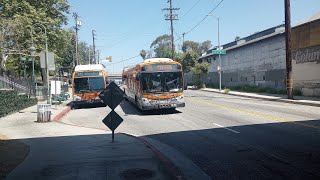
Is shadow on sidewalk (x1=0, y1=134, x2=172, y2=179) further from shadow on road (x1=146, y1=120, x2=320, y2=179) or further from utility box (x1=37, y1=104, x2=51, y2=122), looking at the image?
utility box (x1=37, y1=104, x2=51, y2=122)

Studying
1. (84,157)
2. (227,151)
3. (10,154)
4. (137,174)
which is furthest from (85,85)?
(137,174)

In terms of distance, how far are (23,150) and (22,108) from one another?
17.1m

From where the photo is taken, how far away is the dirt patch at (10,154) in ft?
29.7

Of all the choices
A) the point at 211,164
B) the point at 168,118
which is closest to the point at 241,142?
the point at 211,164

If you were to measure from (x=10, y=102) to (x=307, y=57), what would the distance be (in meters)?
23.6

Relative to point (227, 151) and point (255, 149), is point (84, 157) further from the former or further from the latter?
point (255, 149)

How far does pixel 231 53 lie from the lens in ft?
175

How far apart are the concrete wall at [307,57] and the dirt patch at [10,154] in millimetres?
24905

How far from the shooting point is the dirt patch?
905 cm

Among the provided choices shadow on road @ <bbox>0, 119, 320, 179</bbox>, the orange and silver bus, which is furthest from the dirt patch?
the orange and silver bus

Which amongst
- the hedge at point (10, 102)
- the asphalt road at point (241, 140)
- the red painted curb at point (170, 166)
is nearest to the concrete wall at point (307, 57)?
the asphalt road at point (241, 140)

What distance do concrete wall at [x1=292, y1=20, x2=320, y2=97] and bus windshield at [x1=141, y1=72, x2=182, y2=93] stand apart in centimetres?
1491

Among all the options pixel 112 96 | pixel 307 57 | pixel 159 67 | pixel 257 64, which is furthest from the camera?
pixel 257 64

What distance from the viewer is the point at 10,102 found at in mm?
24047
